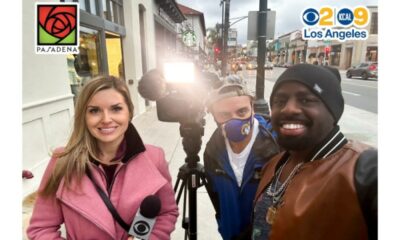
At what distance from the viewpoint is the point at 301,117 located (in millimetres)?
776

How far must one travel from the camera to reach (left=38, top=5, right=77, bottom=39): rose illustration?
1.37 m

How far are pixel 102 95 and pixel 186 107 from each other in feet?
1.34

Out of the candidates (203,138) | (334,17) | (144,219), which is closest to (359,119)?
(203,138)

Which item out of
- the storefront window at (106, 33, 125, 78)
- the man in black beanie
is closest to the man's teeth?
the man in black beanie

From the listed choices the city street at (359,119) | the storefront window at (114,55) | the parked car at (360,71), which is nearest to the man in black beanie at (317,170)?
the city street at (359,119)

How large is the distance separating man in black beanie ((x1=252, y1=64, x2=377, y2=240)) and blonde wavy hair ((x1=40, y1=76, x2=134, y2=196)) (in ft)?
2.47

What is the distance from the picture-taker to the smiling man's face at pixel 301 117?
2.53 ft

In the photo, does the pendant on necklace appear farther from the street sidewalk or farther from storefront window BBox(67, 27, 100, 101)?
storefront window BBox(67, 27, 100, 101)

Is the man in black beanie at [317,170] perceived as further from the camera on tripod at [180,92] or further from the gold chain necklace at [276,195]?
the camera on tripod at [180,92]

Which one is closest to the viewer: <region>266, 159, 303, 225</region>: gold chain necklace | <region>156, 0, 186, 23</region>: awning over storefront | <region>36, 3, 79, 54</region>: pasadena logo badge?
<region>266, 159, 303, 225</region>: gold chain necklace

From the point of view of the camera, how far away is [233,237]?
1.37 m

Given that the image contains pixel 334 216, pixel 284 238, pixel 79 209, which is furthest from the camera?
pixel 79 209
